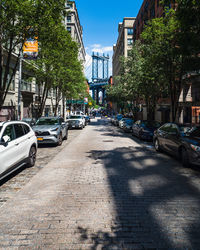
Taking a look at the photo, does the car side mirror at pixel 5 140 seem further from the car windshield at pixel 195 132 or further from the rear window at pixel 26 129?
the car windshield at pixel 195 132

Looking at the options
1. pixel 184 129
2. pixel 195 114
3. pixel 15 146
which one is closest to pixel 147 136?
pixel 184 129

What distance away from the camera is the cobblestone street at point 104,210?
9.50ft

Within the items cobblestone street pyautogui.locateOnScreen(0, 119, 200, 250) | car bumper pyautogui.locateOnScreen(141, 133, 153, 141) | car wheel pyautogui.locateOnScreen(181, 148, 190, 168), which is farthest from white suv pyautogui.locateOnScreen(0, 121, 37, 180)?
car bumper pyautogui.locateOnScreen(141, 133, 153, 141)

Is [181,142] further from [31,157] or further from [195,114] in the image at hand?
[195,114]

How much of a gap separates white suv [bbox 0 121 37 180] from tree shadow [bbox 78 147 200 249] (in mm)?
2741

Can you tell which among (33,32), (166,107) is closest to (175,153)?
(33,32)

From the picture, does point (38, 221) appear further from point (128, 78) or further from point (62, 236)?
point (128, 78)

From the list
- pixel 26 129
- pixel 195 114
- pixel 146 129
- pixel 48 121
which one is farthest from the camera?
pixel 195 114

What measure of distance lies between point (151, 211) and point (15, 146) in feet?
13.3

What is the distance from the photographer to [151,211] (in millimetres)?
3766

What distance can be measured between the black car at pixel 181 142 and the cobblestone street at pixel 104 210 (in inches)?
21.6

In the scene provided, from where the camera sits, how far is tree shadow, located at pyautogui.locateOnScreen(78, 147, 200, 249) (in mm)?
2877

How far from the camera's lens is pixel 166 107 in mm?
28125

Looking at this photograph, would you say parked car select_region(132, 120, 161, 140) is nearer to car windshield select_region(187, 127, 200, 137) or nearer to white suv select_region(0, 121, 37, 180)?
car windshield select_region(187, 127, 200, 137)
